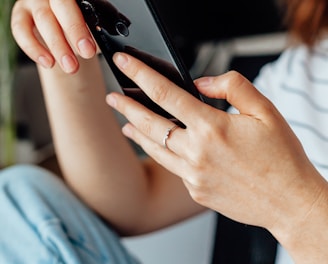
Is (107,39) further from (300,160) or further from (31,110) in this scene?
(31,110)

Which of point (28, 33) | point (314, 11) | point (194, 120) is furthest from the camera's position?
point (314, 11)

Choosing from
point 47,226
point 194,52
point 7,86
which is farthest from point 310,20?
point 7,86

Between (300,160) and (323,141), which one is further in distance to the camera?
(323,141)

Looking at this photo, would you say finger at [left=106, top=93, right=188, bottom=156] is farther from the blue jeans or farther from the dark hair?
the dark hair

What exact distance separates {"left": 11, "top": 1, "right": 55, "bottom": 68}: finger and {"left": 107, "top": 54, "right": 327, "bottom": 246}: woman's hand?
0.30 feet

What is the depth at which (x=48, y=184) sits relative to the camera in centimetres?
84

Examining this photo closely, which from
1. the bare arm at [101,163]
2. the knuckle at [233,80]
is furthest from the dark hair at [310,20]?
the knuckle at [233,80]

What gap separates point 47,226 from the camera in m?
0.77

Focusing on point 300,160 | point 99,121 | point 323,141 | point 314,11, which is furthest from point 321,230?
point 314,11

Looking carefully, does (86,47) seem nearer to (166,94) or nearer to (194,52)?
(166,94)

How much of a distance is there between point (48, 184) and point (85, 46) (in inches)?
12.3

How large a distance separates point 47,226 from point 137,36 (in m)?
0.31

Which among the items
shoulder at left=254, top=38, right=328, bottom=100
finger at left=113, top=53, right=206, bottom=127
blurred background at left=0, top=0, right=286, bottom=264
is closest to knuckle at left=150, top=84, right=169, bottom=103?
finger at left=113, top=53, right=206, bottom=127

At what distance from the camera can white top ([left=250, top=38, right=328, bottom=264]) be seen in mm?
833
